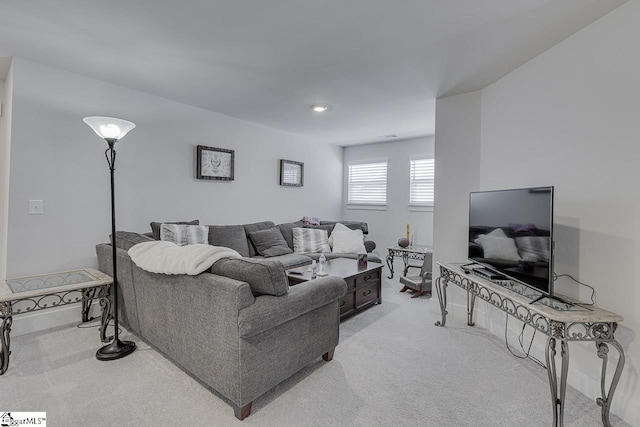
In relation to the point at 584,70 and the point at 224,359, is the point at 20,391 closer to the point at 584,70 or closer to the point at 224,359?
the point at 224,359

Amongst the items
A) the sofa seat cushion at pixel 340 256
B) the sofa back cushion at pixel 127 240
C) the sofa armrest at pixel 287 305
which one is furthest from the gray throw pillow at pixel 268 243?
the sofa armrest at pixel 287 305

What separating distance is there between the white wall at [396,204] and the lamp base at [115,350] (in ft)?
14.9

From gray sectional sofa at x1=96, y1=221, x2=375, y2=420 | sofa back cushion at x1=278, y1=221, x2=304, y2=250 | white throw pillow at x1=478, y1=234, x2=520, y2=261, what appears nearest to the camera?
gray sectional sofa at x1=96, y1=221, x2=375, y2=420

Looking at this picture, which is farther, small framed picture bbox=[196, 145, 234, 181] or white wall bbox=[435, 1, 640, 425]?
small framed picture bbox=[196, 145, 234, 181]

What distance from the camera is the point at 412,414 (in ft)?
5.88

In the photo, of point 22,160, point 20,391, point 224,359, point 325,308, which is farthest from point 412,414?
point 22,160

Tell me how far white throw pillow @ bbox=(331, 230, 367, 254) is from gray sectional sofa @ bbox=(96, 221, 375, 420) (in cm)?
247

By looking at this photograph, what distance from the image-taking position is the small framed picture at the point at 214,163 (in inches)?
161

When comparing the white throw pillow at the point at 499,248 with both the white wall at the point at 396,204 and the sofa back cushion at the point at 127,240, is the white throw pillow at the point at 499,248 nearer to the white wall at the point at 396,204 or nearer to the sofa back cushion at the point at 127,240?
the sofa back cushion at the point at 127,240

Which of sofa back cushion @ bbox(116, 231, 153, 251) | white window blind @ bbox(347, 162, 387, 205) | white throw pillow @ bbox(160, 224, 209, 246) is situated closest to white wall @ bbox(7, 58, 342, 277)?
white throw pillow @ bbox(160, 224, 209, 246)

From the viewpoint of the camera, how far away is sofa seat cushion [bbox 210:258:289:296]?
1.78 metres

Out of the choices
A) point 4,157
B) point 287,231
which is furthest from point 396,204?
point 4,157

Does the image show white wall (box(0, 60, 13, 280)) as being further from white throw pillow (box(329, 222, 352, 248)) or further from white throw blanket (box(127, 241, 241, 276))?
white throw pillow (box(329, 222, 352, 248))

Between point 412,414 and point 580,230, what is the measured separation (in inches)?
63.2
